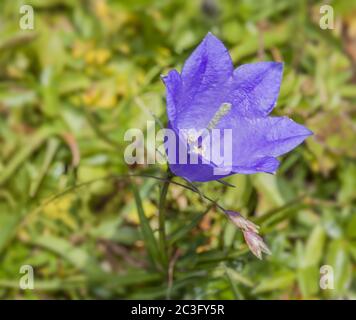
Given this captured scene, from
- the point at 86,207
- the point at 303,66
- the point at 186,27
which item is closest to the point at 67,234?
the point at 86,207

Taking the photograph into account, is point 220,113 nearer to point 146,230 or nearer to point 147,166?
point 146,230

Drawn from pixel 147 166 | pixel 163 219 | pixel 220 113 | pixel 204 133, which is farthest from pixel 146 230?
pixel 147 166

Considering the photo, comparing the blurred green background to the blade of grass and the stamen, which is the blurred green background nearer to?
the blade of grass

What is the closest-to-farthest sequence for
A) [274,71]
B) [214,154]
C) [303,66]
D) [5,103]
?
[274,71] < [214,154] < [5,103] < [303,66]

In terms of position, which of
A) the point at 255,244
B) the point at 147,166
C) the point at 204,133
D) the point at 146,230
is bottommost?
the point at 255,244

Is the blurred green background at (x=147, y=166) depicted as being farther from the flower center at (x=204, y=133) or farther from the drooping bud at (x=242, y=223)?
the drooping bud at (x=242, y=223)

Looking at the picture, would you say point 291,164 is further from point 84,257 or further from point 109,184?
point 84,257

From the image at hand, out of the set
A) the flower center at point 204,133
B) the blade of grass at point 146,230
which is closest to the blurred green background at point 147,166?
the blade of grass at point 146,230

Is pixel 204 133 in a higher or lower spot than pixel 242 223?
higher
